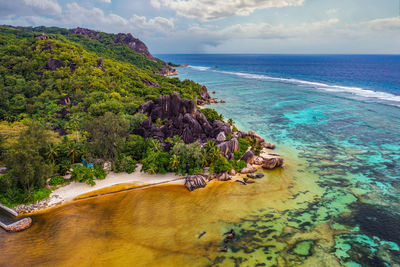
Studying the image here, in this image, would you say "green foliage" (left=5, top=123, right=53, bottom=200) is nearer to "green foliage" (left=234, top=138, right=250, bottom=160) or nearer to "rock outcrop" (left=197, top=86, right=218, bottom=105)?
"green foliage" (left=234, top=138, right=250, bottom=160)

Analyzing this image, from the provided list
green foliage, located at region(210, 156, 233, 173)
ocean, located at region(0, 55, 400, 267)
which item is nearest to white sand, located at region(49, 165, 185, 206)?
ocean, located at region(0, 55, 400, 267)

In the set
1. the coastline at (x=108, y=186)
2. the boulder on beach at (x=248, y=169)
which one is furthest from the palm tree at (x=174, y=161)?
the boulder on beach at (x=248, y=169)

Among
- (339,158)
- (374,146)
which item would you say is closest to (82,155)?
(339,158)

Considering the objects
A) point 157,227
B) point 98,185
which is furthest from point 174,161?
point 98,185

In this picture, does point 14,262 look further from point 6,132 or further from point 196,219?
point 6,132

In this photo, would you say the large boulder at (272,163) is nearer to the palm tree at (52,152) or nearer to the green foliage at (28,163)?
the green foliage at (28,163)
